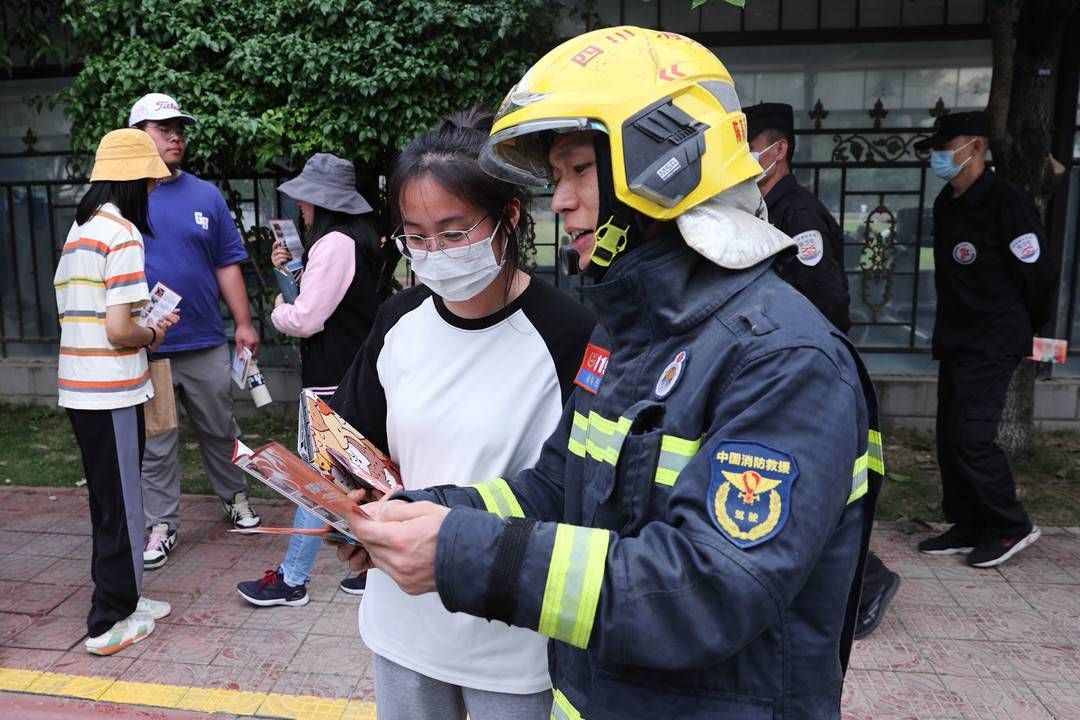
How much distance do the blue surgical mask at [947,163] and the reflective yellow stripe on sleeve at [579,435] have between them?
149 inches

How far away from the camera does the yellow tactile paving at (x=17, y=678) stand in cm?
335

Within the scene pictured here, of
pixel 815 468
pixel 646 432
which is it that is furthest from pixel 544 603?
pixel 815 468

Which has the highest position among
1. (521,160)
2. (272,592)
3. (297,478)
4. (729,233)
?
(521,160)

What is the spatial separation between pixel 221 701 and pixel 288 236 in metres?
2.31

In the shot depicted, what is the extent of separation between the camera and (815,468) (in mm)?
1139

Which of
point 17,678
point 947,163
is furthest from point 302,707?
point 947,163

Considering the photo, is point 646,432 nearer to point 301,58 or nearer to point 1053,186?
point 301,58

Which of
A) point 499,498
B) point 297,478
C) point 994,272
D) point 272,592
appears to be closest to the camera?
point 297,478

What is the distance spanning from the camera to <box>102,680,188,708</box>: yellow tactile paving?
10.6 ft

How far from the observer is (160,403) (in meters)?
4.12

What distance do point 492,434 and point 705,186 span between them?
0.78m

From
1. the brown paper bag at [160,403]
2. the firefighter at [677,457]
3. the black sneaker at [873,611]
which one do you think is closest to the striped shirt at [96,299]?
the brown paper bag at [160,403]

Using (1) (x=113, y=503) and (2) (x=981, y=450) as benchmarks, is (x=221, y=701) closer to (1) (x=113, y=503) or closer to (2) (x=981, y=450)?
(1) (x=113, y=503)

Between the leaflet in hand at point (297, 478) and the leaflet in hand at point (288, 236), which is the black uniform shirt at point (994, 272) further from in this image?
the leaflet in hand at point (297, 478)
